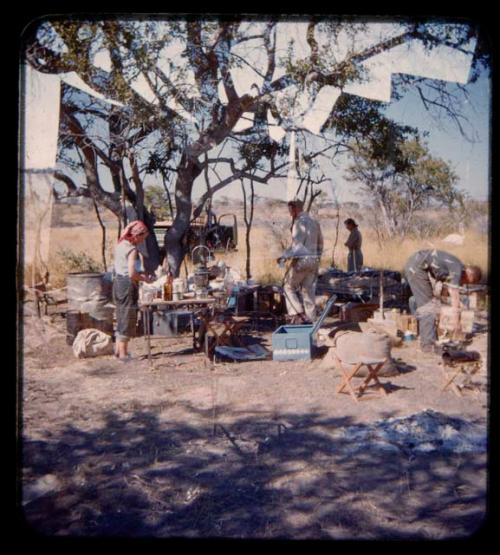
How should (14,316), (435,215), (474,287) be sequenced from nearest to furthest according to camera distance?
(14,316)
(474,287)
(435,215)

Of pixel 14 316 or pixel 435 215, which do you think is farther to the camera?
pixel 435 215

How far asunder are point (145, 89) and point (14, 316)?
4530mm

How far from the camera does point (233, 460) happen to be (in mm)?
4168

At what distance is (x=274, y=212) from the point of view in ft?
30.5

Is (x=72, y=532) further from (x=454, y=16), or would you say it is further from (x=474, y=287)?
(x=474, y=287)

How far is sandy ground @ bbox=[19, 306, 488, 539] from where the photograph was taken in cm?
334

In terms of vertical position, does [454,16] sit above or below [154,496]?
above

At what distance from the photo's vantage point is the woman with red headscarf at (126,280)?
6414mm

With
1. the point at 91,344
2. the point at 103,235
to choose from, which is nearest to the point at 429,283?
the point at 91,344

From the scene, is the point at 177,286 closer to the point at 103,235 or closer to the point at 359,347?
the point at 103,235

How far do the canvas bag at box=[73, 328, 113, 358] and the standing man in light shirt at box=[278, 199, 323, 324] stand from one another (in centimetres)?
249

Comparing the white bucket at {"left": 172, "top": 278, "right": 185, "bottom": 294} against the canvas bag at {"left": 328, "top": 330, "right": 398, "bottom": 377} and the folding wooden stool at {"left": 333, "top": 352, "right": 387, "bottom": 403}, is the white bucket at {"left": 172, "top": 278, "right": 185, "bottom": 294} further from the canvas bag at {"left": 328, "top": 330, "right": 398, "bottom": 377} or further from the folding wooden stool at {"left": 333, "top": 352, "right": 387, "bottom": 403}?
the folding wooden stool at {"left": 333, "top": 352, "right": 387, "bottom": 403}

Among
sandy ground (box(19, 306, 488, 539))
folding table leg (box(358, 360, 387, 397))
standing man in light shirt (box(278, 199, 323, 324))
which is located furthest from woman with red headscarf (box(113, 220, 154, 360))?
folding table leg (box(358, 360, 387, 397))

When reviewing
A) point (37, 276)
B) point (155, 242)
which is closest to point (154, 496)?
point (37, 276)
